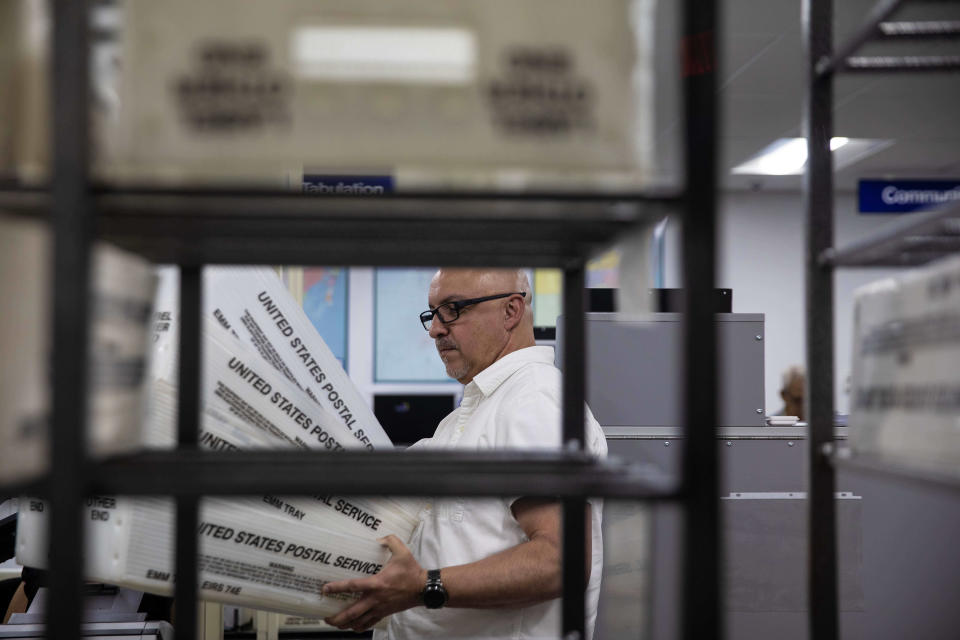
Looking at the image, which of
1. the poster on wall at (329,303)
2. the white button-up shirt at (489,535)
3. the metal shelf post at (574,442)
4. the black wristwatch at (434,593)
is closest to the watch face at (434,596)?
the black wristwatch at (434,593)

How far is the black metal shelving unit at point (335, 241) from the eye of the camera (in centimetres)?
66

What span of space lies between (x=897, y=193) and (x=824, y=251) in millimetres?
2932

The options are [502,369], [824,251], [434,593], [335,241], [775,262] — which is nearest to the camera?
[335,241]

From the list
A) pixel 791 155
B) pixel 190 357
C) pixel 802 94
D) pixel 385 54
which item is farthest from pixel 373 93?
pixel 791 155

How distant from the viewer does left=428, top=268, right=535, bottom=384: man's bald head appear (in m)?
1.97

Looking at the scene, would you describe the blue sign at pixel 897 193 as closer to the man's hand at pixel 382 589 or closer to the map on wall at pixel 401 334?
the man's hand at pixel 382 589

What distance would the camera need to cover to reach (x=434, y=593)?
4.77 feet

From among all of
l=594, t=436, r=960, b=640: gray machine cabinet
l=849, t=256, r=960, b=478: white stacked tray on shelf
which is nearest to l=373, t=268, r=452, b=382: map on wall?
l=594, t=436, r=960, b=640: gray machine cabinet

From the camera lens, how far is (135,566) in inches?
43.4

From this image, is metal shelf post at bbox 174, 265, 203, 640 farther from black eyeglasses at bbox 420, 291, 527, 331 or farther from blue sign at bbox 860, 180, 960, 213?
blue sign at bbox 860, 180, 960, 213

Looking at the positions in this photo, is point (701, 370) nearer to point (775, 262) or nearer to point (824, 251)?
point (824, 251)

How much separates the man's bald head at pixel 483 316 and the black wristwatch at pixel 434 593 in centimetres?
63

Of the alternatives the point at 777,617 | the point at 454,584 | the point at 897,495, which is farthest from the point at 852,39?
the point at 897,495

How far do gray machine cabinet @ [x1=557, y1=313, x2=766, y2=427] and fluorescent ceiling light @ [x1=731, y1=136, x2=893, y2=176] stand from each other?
3.49 meters
